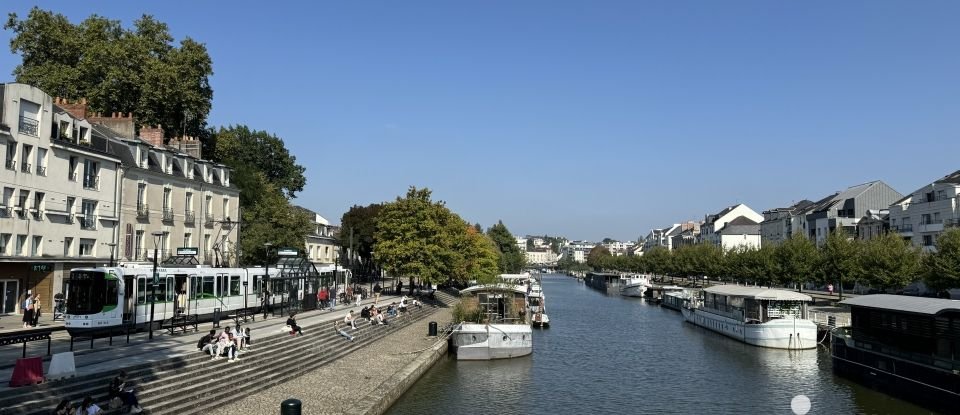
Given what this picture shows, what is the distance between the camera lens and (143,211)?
44688mm

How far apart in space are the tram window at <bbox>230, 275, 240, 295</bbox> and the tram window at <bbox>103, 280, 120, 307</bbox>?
1029cm

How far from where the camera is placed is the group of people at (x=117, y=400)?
1595cm

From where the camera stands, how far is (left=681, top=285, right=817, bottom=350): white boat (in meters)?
→ 43.1

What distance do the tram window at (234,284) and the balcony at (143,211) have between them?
9.99m

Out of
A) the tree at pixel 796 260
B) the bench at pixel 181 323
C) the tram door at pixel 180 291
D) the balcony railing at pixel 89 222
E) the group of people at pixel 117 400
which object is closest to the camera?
the group of people at pixel 117 400

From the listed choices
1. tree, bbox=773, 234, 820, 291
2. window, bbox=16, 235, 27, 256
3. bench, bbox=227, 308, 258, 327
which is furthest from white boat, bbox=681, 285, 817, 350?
window, bbox=16, 235, 27, 256

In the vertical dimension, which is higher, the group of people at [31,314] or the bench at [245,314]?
the group of people at [31,314]

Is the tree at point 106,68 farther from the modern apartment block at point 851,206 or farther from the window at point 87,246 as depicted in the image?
the modern apartment block at point 851,206

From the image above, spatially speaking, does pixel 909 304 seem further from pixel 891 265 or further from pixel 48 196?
pixel 48 196

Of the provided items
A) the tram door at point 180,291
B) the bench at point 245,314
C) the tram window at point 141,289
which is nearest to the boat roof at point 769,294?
the bench at point 245,314

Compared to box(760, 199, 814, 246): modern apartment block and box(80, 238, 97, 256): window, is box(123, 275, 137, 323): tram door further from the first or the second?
box(760, 199, 814, 246): modern apartment block

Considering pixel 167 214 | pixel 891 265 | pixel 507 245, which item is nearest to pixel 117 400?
pixel 167 214

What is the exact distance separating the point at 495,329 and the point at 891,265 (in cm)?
3553

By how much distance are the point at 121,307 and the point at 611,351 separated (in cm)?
2891
